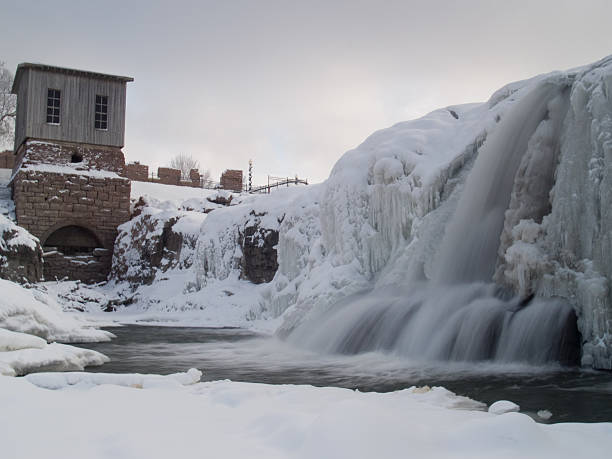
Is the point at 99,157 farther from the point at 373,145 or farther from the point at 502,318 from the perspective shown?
the point at 502,318

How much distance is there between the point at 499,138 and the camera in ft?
25.2

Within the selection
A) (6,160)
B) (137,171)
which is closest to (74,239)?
(137,171)

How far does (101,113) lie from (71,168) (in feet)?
8.26

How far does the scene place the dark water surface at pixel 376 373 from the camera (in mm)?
4227

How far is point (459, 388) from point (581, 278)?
1.92 meters

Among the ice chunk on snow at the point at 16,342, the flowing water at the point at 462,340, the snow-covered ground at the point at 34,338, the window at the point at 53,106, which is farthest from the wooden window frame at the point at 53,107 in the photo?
the ice chunk on snow at the point at 16,342

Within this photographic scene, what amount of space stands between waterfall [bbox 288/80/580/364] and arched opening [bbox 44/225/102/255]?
16.4 meters

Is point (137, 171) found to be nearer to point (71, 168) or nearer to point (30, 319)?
point (71, 168)

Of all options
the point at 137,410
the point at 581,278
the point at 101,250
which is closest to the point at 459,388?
the point at 581,278

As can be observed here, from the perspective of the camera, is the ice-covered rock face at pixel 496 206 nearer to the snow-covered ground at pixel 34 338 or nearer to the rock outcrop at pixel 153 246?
the snow-covered ground at pixel 34 338

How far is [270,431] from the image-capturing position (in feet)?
9.45

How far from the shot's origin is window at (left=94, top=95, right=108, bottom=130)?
2325 cm

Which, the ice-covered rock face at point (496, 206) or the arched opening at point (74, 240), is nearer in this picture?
the ice-covered rock face at point (496, 206)

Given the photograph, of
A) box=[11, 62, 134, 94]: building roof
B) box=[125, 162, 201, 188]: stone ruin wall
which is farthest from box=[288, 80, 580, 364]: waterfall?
box=[125, 162, 201, 188]: stone ruin wall
